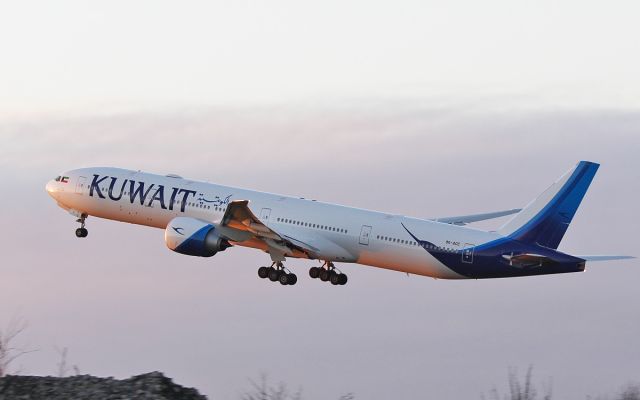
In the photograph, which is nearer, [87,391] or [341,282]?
[87,391]

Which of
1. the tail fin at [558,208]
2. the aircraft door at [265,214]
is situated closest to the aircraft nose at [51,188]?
the aircraft door at [265,214]

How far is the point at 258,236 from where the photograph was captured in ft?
206

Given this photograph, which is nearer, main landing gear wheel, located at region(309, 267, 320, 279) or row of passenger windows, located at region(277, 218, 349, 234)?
row of passenger windows, located at region(277, 218, 349, 234)

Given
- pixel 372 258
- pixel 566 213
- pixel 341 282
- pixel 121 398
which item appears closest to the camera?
pixel 121 398

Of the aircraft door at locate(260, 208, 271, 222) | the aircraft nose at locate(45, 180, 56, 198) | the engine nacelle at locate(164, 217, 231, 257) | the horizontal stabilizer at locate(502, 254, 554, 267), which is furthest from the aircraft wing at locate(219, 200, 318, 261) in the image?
the aircraft nose at locate(45, 180, 56, 198)

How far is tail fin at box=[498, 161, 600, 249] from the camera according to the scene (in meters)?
56.9

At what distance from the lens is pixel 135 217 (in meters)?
66.9

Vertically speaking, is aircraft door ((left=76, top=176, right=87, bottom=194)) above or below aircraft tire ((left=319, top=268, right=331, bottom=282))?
above

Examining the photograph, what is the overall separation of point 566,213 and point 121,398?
98.2 feet

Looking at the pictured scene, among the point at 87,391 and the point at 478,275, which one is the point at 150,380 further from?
the point at 478,275

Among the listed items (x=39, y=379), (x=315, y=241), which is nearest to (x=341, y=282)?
(x=315, y=241)

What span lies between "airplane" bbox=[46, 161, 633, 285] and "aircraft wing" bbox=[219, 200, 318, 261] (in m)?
0.05

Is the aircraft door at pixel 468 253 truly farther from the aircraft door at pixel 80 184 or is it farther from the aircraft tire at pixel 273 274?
the aircraft door at pixel 80 184

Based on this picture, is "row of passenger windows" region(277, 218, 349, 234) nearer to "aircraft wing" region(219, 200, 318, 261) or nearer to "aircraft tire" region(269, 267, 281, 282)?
"aircraft wing" region(219, 200, 318, 261)
